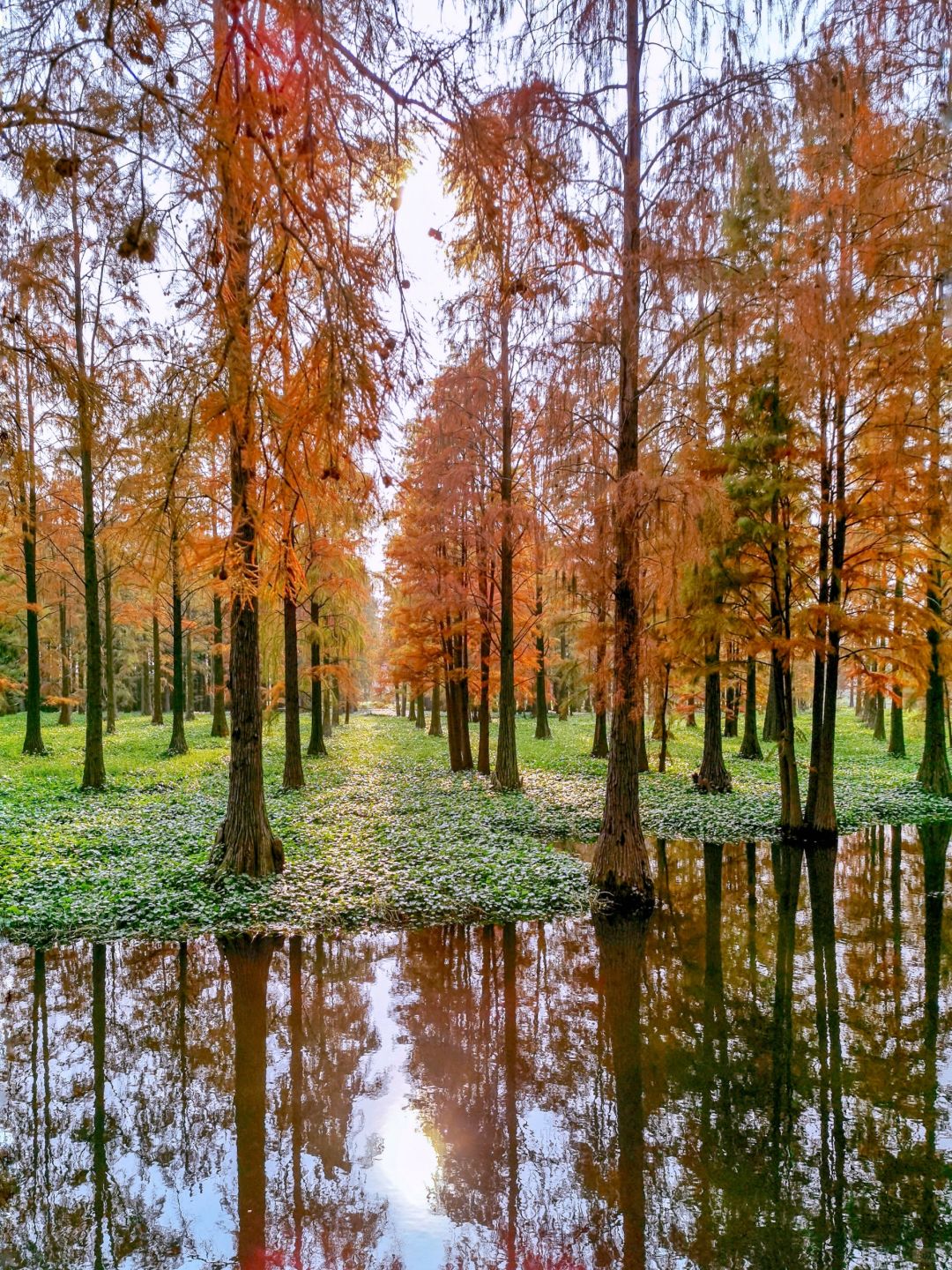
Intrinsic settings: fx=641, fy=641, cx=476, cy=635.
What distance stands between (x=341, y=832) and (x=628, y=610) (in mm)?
6065

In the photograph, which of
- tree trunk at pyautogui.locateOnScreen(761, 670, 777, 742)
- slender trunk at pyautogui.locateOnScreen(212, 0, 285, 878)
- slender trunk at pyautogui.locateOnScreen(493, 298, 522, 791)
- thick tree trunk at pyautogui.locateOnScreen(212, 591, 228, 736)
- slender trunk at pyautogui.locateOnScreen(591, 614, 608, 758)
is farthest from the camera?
tree trunk at pyautogui.locateOnScreen(761, 670, 777, 742)

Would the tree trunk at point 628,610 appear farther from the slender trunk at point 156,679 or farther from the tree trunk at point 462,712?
the slender trunk at point 156,679

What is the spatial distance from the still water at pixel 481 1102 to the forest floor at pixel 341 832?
0.81m

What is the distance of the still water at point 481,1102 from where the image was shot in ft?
10.2

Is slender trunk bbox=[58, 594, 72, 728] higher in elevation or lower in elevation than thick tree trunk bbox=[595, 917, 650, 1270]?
higher

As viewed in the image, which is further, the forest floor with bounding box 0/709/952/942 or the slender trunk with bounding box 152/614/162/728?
the slender trunk with bounding box 152/614/162/728

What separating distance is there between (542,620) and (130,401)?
14257mm

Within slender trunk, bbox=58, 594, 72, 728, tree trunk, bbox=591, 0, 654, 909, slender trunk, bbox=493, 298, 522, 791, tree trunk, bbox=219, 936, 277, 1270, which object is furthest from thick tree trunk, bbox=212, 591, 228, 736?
tree trunk, bbox=591, 0, 654, 909

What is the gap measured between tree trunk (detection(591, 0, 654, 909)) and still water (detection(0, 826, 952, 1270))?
3.93ft

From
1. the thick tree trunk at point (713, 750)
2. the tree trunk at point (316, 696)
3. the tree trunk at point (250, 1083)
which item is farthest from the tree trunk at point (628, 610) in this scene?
the tree trunk at point (316, 696)

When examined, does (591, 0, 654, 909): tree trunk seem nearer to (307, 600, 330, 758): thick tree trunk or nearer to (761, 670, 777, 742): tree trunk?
(307, 600, 330, 758): thick tree trunk

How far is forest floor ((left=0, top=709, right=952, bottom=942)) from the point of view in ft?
24.7

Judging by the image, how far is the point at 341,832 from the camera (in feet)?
35.2

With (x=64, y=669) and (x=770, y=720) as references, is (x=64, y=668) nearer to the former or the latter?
(x=64, y=669)
